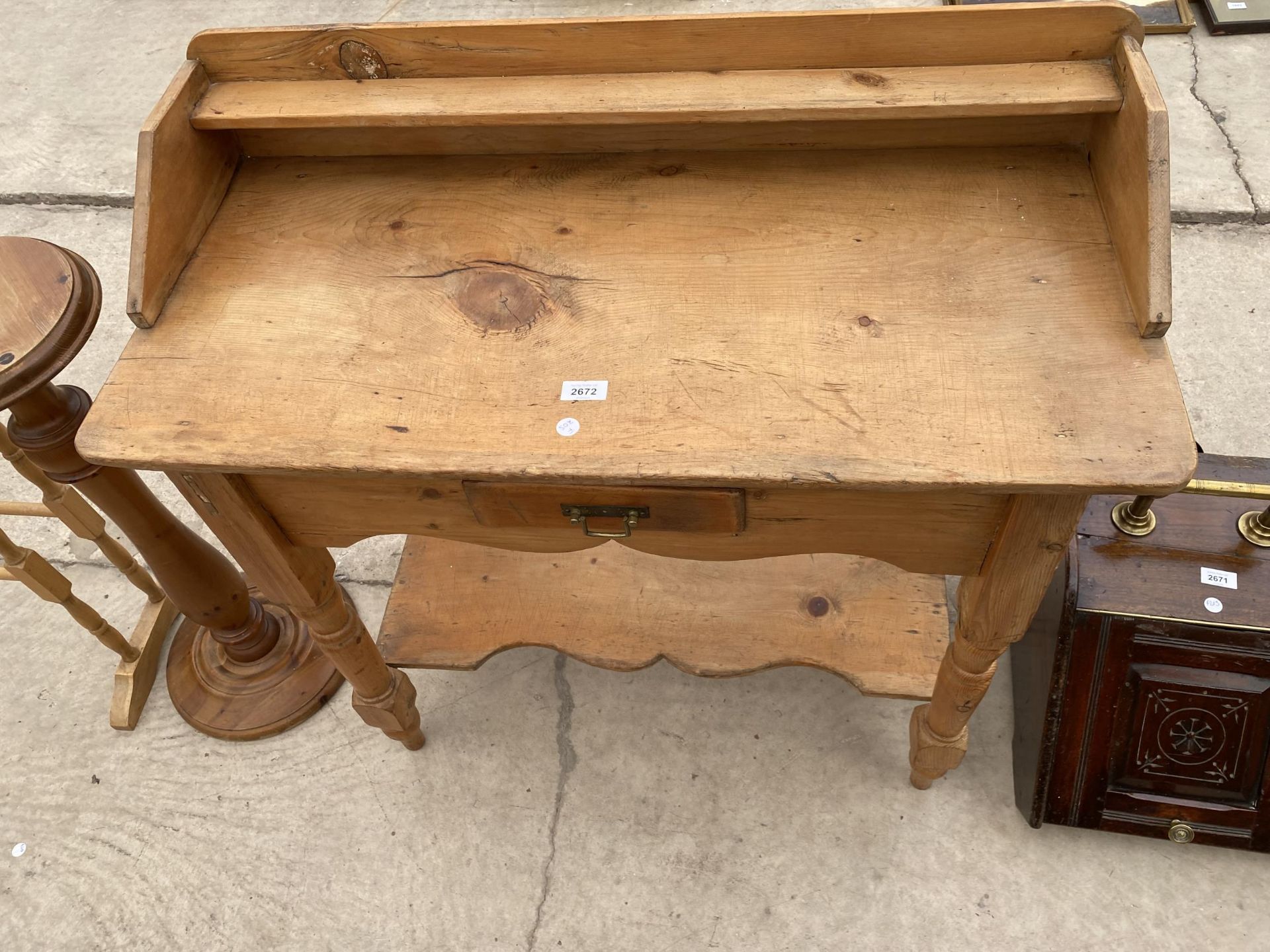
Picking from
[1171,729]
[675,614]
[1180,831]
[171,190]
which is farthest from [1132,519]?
[171,190]

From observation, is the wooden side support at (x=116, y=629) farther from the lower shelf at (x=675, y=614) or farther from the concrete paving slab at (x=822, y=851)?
the concrete paving slab at (x=822, y=851)

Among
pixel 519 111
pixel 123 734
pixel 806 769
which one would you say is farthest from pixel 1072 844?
pixel 123 734

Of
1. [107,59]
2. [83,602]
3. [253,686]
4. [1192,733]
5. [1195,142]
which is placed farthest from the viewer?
[107,59]

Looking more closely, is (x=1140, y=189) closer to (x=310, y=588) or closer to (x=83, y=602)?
(x=310, y=588)

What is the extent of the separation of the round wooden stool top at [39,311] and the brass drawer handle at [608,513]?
675 mm

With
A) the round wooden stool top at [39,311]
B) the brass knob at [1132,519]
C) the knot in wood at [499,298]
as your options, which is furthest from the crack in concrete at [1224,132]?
the round wooden stool top at [39,311]

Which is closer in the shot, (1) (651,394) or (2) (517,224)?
(1) (651,394)

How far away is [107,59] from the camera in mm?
3775

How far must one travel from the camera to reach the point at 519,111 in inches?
48.9

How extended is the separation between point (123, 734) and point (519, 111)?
1564 millimetres

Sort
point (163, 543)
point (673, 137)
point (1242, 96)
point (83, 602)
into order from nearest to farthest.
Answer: point (673, 137), point (163, 543), point (83, 602), point (1242, 96)

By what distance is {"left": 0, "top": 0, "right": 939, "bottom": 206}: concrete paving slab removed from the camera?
10.7ft

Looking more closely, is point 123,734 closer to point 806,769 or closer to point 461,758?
point 461,758

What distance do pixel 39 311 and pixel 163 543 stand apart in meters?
0.58
